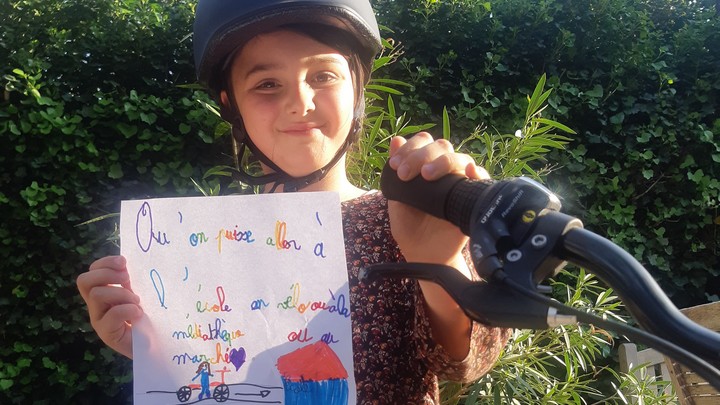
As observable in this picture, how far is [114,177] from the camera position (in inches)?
120

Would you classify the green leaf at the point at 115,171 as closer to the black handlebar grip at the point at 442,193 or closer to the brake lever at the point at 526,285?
the black handlebar grip at the point at 442,193

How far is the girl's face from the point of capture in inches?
52.5

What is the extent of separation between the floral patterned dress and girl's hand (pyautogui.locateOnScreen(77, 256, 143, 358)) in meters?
0.42

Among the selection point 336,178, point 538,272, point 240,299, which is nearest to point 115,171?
point 336,178

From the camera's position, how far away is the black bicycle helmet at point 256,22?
4.50ft

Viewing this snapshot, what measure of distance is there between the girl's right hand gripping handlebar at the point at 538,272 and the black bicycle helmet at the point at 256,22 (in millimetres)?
860

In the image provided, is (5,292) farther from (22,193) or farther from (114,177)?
(114,177)

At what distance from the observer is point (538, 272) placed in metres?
0.55

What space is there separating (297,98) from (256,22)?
0.67ft

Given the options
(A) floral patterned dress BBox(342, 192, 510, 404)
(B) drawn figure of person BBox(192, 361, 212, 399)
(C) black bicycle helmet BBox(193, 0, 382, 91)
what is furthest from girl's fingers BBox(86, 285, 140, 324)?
(C) black bicycle helmet BBox(193, 0, 382, 91)

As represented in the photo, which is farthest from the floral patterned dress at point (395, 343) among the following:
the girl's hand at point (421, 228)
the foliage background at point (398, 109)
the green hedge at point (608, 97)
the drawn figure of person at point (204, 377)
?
the green hedge at point (608, 97)

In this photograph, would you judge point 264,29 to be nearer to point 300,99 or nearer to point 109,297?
point 300,99

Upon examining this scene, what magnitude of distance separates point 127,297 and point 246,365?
0.76ft

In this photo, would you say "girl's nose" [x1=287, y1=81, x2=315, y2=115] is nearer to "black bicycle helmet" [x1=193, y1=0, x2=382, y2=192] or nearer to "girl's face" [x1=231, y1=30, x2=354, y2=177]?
"girl's face" [x1=231, y1=30, x2=354, y2=177]
